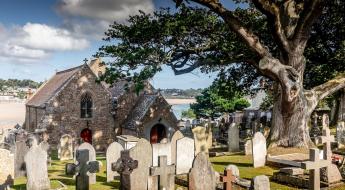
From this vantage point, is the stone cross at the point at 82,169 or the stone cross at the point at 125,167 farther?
the stone cross at the point at 82,169

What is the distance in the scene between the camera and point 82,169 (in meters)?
9.95

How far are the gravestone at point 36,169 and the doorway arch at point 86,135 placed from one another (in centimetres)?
2062

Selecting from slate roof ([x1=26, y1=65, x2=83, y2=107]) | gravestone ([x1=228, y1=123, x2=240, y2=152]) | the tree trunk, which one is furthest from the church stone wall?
the tree trunk

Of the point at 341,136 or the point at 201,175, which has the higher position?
the point at 341,136

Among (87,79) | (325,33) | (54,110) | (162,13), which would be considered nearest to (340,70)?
(325,33)

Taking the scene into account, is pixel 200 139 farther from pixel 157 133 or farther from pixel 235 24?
pixel 157 133

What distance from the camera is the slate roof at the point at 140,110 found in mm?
32328

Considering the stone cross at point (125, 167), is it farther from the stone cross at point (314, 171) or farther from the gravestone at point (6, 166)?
the gravestone at point (6, 166)

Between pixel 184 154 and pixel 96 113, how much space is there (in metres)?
21.1

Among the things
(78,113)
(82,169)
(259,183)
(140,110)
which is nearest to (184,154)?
(82,169)

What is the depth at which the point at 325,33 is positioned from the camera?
23.5 m

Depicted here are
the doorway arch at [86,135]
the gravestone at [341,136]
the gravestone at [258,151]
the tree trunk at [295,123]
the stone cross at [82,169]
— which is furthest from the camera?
the doorway arch at [86,135]

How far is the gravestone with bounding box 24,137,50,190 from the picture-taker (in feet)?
39.3

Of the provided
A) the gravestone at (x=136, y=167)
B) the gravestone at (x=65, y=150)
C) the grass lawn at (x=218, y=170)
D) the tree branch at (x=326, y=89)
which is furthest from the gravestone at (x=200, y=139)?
the gravestone at (x=136, y=167)
